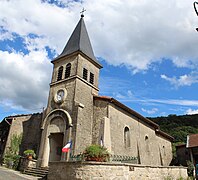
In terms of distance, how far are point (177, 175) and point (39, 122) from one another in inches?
539

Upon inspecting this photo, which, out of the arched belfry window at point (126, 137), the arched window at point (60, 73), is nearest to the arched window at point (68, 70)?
the arched window at point (60, 73)

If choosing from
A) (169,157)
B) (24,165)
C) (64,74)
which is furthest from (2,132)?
(169,157)

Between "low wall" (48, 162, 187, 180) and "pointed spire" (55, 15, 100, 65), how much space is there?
11657 mm

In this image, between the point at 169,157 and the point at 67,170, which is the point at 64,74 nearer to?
the point at 67,170

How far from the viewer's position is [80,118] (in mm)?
16688

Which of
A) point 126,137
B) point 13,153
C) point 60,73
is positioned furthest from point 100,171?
point 13,153

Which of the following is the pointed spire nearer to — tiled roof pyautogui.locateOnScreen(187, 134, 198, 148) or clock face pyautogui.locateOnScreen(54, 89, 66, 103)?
clock face pyautogui.locateOnScreen(54, 89, 66, 103)

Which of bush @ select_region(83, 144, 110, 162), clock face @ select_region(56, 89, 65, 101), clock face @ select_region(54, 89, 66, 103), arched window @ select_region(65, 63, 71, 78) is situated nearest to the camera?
bush @ select_region(83, 144, 110, 162)

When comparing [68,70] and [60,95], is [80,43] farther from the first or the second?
[60,95]

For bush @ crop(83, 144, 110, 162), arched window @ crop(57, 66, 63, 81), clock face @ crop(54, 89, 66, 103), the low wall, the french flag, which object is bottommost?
the low wall

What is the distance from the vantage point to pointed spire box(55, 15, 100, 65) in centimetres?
2057

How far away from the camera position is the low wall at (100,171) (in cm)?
1015

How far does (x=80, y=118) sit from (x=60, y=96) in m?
3.30

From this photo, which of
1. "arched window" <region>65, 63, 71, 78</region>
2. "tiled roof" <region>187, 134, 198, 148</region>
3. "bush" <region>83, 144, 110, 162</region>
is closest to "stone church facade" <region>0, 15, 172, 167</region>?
"arched window" <region>65, 63, 71, 78</region>
